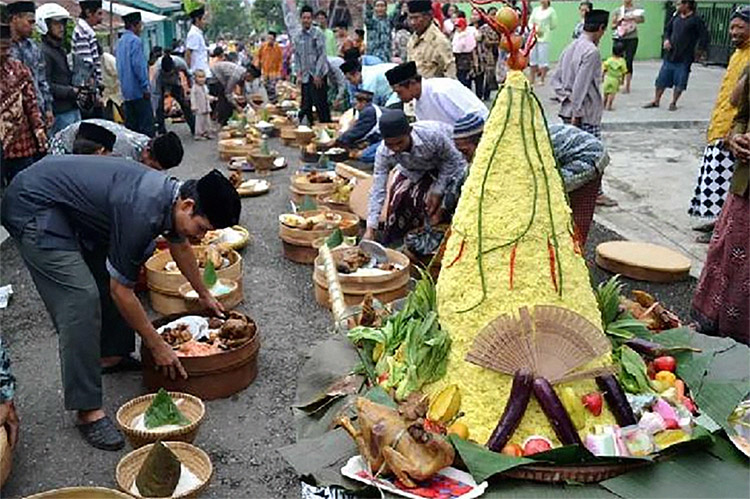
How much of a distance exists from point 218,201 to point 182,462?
1.23m

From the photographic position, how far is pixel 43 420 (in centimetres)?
421

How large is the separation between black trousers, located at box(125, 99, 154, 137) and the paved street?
127 cm

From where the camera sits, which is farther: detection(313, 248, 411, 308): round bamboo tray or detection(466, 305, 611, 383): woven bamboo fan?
detection(313, 248, 411, 308): round bamboo tray

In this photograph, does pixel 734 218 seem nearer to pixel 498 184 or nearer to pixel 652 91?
pixel 498 184

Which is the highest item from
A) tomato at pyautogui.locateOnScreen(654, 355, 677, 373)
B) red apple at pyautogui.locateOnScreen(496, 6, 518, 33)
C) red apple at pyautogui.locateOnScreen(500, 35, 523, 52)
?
red apple at pyautogui.locateOnScreen(496, 6, 518, 33)

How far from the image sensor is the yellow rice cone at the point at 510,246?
3.02 metres

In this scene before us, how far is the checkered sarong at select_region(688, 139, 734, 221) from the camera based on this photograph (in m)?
6.42

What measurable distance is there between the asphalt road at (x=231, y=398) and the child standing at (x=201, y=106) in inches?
243

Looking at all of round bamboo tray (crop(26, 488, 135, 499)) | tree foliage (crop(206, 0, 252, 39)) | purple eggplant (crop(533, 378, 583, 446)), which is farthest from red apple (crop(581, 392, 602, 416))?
tree foliage (crop(206, 0, 252, 39))

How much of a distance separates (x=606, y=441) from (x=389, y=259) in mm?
3121

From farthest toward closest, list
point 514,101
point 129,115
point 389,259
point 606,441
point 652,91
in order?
point 652,91
point 129,115
point 389,259
point 514,101
point 606,441

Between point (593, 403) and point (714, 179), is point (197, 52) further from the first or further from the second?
point (593, 403)

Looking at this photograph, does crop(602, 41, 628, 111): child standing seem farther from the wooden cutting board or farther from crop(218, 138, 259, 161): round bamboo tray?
the wooden cutting board

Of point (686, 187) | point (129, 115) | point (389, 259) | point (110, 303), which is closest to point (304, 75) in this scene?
point (129, 115)
